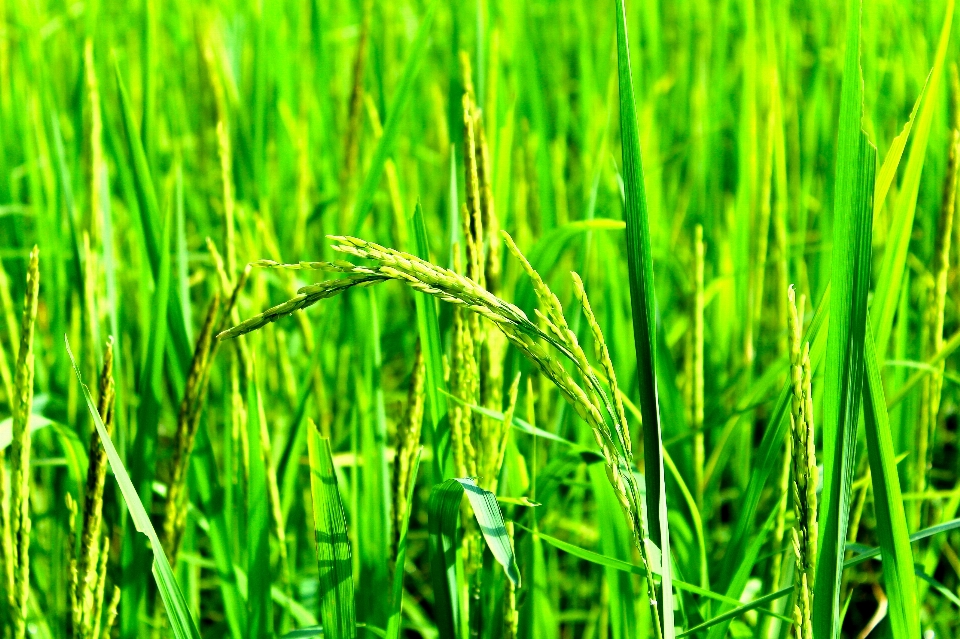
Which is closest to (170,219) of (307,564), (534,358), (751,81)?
(307,564)

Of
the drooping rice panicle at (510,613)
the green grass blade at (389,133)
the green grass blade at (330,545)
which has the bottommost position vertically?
the drooping rice panicle at (510,613)

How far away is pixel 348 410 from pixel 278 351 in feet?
0.89

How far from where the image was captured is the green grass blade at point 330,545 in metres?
0.66

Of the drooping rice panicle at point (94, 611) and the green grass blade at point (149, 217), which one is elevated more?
→ the green grass blade at point (149, 217)

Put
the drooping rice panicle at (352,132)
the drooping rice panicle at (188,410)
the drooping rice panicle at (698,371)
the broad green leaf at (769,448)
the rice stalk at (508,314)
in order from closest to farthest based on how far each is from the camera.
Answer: the rice stalk at (508,314) < the broad green leaf at (769,448) < the drooping rice panicle at (188,410) < the drooping rice panicle at (698,371) < the drooping rice panicle at (352,132)

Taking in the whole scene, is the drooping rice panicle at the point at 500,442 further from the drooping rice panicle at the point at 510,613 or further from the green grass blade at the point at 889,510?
the green grass blade at the point at 889,510

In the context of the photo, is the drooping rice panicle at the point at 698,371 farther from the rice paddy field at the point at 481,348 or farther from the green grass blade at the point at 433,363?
the green grass blade at the point at 433,363

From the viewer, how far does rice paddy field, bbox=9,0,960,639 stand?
0.60 meters

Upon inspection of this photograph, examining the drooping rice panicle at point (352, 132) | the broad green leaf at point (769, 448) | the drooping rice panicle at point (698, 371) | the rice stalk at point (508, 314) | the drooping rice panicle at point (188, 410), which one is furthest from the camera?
the drooping rice panicle at point (352, 132)

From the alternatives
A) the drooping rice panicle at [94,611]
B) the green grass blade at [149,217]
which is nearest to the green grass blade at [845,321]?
the drooping rice panicle at [94,611]

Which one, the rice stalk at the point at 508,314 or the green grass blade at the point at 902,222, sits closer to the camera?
the rice stalk at the point at 508,314

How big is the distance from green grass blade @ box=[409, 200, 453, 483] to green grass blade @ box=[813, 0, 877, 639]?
34 centimetres

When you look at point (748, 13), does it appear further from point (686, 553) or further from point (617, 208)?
point (686, 553)

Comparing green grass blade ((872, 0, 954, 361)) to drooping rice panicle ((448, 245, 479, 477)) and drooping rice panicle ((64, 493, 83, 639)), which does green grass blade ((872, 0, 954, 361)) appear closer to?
drooping rice panicle ((448, 245, 479, 477))
